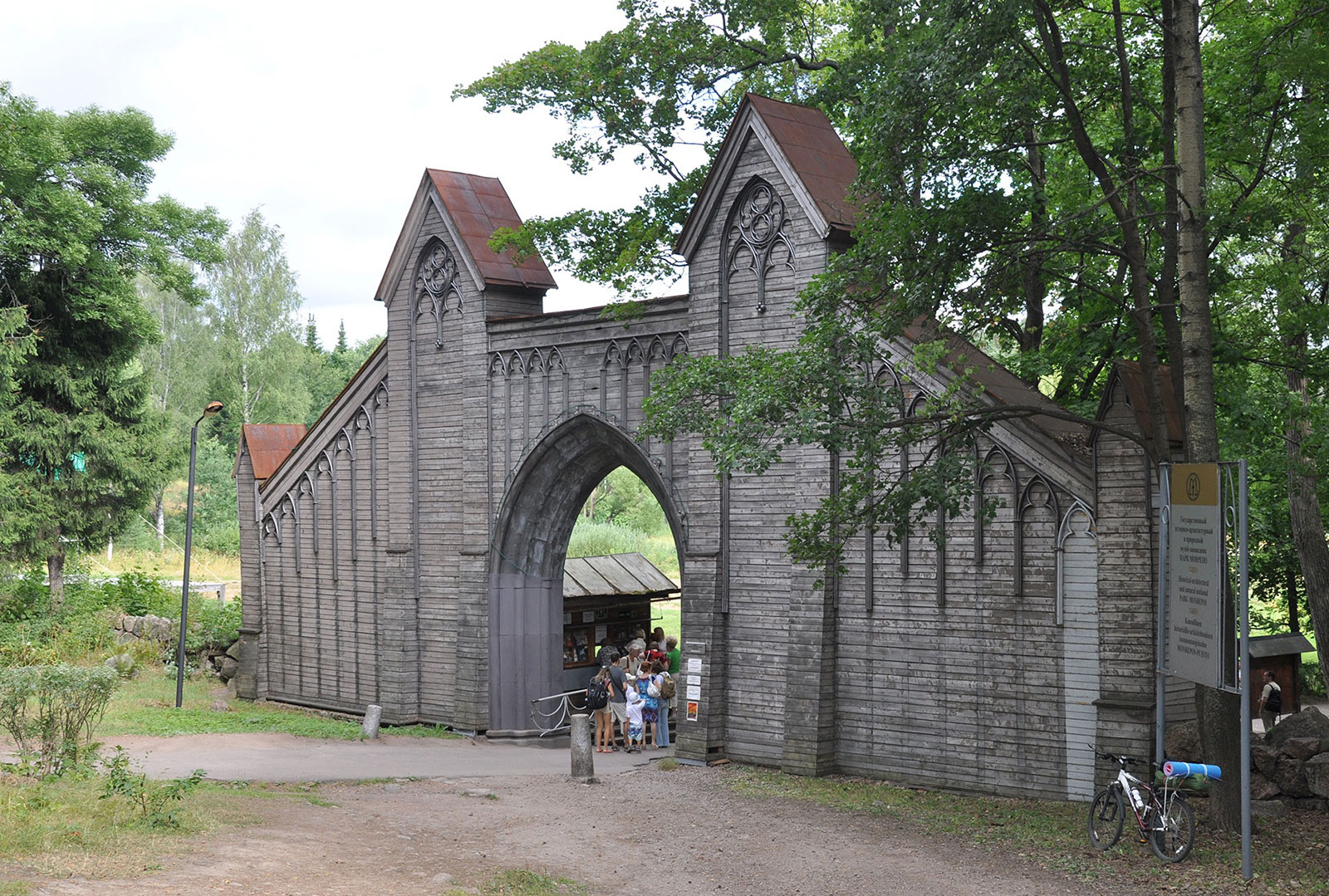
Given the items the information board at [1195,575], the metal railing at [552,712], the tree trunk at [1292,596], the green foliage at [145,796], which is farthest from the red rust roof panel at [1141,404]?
the tree trunk at [1292,596]

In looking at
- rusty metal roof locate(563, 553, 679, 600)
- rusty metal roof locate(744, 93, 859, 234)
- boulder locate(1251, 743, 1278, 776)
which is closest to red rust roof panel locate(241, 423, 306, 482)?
rusty metal roof locate(563, 553, 679, 600)

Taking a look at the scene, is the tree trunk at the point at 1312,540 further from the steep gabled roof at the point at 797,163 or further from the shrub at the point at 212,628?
the shrub at the point at 212,628

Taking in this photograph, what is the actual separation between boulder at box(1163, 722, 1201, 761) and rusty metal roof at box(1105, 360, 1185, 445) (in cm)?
280

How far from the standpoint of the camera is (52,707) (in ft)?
40.0

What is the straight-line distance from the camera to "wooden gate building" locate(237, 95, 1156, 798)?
12836mm

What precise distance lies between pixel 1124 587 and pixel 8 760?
1286 cm

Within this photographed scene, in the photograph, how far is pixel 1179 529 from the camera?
412 inches

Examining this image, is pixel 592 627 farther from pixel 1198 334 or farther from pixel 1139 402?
pixel 1198 334

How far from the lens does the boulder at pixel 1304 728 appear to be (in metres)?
11.5

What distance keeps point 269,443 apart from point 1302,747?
17.8 metres

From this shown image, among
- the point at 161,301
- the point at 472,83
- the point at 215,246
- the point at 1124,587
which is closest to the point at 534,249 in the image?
the point at 472,83

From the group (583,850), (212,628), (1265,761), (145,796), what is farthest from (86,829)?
(212,628)

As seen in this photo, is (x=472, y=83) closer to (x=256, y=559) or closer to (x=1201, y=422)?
(x=256, y=559)

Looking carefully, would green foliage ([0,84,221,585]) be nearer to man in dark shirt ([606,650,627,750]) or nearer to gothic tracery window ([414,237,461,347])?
gothic tracery window ([414,237,461,347])
